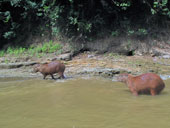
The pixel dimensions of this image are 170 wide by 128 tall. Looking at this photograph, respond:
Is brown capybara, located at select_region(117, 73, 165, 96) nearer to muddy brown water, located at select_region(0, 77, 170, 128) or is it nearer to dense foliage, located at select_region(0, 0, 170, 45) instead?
muddy brown water, located at select_region(0, 77, 170, 128)

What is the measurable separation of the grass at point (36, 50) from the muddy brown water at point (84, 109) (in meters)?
6.21

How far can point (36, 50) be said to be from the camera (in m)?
11.6

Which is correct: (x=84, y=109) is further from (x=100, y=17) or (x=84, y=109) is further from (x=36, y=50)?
(x=100, y=17)

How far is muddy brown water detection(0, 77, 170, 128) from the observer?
2.92m

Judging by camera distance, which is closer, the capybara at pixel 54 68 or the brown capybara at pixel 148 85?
the brown capybara at pixel 148 85

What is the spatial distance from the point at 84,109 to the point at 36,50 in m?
8.66

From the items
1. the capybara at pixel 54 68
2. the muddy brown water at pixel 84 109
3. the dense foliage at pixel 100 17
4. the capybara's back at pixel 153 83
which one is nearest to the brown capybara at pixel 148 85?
the capybara's back at pixel 153 83

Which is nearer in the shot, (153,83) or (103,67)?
(153,83)

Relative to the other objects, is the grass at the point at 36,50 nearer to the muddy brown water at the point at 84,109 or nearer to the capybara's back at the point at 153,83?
the muddy brown water at the point at 84,109

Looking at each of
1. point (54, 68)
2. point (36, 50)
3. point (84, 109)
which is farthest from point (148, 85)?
point (36, 50)

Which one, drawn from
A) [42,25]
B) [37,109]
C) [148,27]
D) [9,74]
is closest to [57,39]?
[42,25]

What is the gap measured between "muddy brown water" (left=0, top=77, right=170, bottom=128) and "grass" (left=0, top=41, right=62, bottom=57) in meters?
6.21

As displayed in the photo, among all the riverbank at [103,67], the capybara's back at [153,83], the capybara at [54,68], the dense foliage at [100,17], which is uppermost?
the dense foliage at [100,17]

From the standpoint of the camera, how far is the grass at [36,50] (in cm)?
1137
